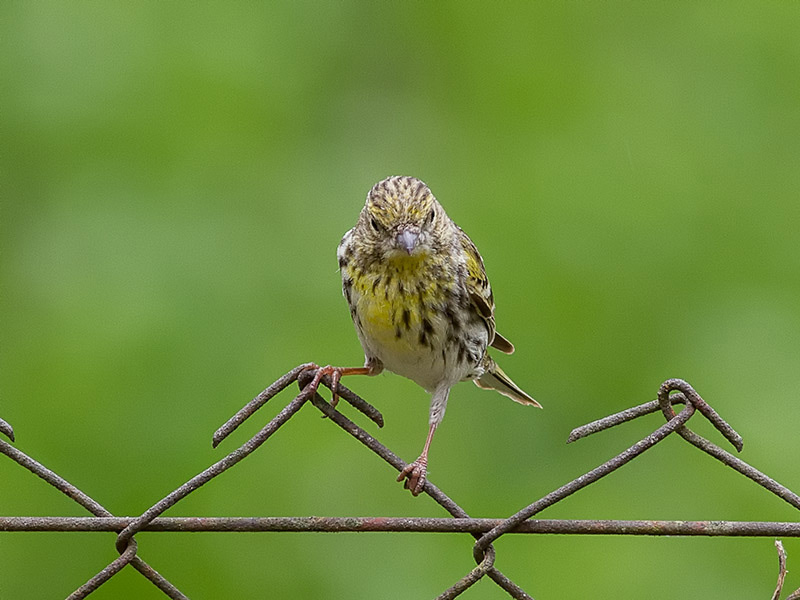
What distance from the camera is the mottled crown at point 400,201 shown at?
323 centimetres

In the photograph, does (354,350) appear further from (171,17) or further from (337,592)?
(171,17)

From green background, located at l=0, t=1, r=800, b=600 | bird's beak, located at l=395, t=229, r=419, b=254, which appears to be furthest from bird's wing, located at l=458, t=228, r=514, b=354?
green background, located at l=0, t=1, r=800, b=600

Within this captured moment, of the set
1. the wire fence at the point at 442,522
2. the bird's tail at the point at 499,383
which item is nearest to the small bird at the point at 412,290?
the bird's tail at the point at 499,383

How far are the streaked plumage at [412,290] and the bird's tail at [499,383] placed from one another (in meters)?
0.35

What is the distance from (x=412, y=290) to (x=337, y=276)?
1.01 meters

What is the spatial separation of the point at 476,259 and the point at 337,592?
0.92 metres

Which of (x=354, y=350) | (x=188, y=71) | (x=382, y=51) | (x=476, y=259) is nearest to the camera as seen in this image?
(x=476, y=259)

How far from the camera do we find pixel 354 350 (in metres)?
4.01

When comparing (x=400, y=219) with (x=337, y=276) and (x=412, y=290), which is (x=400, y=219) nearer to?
(x=412, y=290)

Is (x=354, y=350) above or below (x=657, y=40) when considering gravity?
below

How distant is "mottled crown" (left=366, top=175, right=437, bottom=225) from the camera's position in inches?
127

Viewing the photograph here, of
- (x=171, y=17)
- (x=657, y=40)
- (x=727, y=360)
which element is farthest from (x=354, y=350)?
(x=657, y=40)

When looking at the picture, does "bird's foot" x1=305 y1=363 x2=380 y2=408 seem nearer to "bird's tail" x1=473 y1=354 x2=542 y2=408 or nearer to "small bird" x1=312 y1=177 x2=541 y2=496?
"small bird" x1=312 y1=177 x2=541 y2=496

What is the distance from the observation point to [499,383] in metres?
3.86
